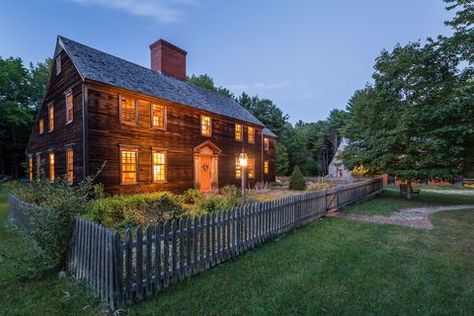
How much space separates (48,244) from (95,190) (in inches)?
263

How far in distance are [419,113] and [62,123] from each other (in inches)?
794

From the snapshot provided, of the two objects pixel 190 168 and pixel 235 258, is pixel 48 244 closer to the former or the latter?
pixel 235 258

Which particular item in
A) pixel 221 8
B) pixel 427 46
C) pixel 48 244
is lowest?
pixel 48 244

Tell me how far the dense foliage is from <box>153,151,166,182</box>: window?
1270 cm

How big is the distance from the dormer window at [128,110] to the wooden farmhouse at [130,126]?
51 millimetres

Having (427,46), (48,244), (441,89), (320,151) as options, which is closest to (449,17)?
(427,46)

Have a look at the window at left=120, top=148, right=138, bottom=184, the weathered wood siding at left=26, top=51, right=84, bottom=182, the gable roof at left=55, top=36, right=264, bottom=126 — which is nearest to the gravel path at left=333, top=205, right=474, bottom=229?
the window at left=120, top=148, right=138, bottom=184

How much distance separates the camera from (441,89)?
1445cm

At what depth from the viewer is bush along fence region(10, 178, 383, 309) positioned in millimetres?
3557

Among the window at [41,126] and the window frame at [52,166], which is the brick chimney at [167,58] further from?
the window frame at [52,166]

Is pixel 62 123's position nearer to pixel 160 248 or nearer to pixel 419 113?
pixel 160 248

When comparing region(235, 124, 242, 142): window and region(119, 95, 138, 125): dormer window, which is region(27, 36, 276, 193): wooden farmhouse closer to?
region(119, 95, 138, 125): dormer window

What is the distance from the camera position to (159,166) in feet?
45.9

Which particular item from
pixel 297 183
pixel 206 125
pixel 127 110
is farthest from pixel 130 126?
pixel 297 183
